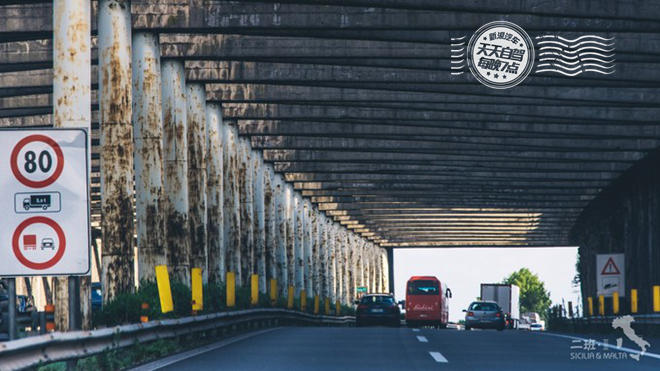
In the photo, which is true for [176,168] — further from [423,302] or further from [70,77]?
[423,302]

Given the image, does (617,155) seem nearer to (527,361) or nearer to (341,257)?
(527,361)

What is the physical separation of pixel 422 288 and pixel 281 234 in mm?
12950

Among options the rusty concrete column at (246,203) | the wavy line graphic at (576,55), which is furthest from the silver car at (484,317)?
the wavy line graphic at (576,55)

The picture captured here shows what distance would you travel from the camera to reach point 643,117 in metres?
36.2

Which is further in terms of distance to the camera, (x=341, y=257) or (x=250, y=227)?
(x=341, y=257)

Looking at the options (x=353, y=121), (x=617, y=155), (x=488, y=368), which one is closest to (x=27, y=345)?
(x=488, y=368)

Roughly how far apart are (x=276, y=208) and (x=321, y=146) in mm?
10438

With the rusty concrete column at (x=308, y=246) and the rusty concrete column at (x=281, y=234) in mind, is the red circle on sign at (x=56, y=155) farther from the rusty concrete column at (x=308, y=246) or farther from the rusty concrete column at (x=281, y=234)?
the rusty concrete column at (x=308, y=246)

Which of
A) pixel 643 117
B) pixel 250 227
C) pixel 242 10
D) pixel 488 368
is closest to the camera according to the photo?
pixel 488 368

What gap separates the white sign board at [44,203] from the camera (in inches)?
421

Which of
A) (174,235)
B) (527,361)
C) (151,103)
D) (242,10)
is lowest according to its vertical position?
(527,361)

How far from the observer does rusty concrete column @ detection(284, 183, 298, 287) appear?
5412 cm

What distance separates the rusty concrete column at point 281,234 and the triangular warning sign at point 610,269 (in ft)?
59.1

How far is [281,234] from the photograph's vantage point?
52.9m
